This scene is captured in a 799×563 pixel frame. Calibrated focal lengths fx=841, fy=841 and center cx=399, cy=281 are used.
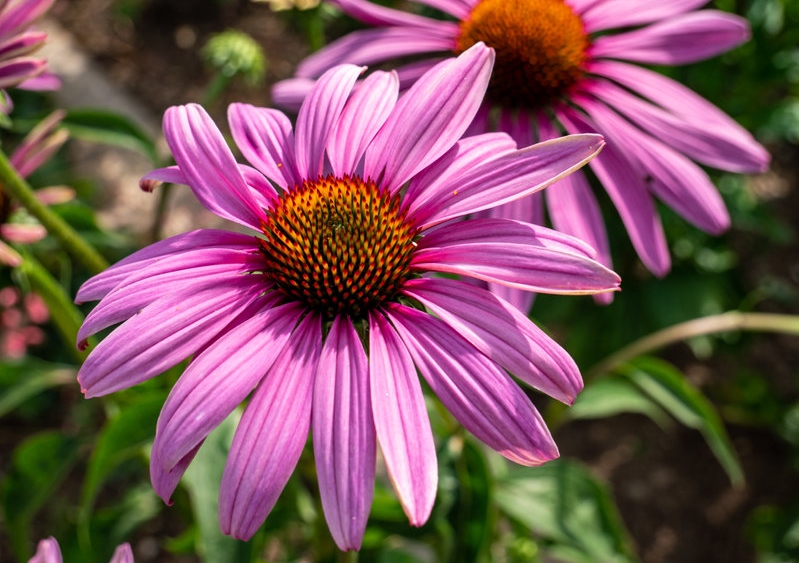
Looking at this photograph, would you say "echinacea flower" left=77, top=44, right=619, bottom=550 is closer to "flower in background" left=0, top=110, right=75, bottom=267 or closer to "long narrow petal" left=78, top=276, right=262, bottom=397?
"long narrow petal" left=78, top=276, right=262, bottom=397

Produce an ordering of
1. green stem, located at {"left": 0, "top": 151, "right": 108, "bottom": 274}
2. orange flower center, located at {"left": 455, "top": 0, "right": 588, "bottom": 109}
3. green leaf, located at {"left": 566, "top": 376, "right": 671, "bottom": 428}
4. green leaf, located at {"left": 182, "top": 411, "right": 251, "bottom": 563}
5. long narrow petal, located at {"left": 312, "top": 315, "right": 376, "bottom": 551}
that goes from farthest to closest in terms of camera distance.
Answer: green leaf, located at {"left": 566, "top": 376, "right": 671, "bottom": 428}
orange flower center, located at {"left": 455, "top": 0, "right": 588, "bottom": 109}
green leaf, located at {"left": 182, "top": 411, "right": 251, "bottom": 563}
green stem, located at {"left": 0, "top": 151, "right": 108, "bottom": 274}
long narrow petal, located at {"left": 312, "top": 315, "right": 376, "bottom": 551}

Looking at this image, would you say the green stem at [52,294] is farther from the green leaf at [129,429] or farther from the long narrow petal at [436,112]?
the long narrow petal at [436,112]

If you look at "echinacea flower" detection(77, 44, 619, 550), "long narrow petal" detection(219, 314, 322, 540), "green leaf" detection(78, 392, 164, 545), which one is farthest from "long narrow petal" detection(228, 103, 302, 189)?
"green leaf" detection(78, 392, 164, 545)

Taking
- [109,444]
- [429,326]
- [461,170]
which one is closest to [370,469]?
[429,326]

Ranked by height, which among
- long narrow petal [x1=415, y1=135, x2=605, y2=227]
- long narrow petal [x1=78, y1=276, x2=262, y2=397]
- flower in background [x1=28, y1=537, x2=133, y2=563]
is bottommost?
flower in background [x1=28, y1=537, x2=133, y2=563]

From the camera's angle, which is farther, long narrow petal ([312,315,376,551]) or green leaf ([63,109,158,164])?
green leaf ([63,109,158,164])
